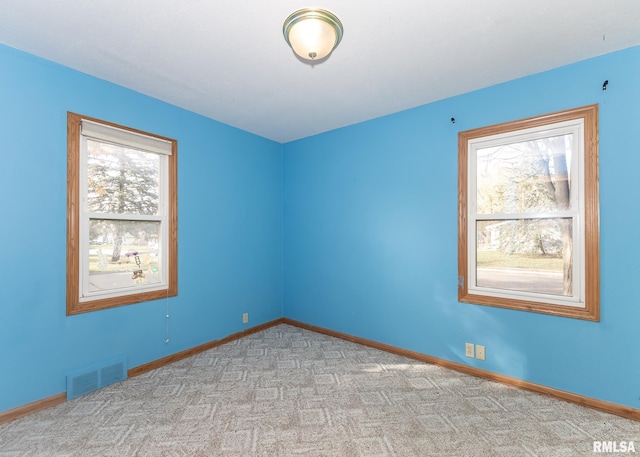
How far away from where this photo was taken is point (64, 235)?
7.66 ft

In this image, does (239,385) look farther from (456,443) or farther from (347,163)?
(347,163)

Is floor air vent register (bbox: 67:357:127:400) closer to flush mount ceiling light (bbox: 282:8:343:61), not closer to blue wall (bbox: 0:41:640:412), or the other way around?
blue wall (bbox: 0:41:640:412)

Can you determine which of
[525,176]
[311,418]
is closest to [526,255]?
[525,176]

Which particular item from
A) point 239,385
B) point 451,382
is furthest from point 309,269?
point 451,382

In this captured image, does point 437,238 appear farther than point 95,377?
Yes

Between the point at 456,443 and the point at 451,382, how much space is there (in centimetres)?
80

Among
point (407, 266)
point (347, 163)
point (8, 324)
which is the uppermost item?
point (347, 163)

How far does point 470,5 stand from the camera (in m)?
1.71

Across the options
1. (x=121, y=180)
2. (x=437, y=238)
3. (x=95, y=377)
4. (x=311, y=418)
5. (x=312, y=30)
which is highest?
(x=312, y=30)

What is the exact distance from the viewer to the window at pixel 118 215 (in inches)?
94.5

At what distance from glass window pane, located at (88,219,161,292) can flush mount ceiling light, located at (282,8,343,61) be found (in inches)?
86.0

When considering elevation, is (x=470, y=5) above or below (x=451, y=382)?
above

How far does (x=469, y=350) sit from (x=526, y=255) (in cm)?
98

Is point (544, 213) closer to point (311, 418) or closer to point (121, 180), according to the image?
point (311, 418)
